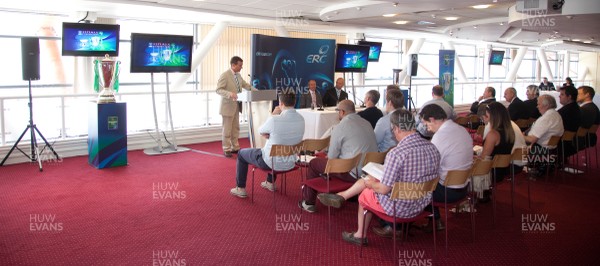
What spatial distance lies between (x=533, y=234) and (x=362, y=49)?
7016 mm

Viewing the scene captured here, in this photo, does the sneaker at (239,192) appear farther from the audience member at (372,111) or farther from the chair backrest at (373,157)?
the audience member at (372,111)

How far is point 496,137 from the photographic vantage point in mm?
5211

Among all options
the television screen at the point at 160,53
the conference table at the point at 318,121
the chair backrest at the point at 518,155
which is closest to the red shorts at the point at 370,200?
the chair backrest at the point at 518,155

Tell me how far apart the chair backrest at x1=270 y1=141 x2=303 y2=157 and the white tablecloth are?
251cm

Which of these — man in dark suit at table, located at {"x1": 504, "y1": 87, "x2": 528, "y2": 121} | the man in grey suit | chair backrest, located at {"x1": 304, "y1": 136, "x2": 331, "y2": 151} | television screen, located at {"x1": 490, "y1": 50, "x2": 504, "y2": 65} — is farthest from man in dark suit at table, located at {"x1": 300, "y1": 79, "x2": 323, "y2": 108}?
television screen, located at {"x1": 490, "y1": 50, "x2": 504, "y2": 65}

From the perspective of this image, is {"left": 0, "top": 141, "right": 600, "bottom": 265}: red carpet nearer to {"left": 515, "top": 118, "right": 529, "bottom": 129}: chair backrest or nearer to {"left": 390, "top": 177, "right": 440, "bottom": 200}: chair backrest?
{"left": 390, "top": 177, "right": 440, "bottom": 200}: chair backrest

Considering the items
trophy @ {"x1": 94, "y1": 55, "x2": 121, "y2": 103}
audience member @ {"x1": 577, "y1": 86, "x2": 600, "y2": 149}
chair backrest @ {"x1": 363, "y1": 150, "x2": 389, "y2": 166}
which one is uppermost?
trophy @ {"x1": 94, "y1": 55, "x2": 121, "y2": 103}

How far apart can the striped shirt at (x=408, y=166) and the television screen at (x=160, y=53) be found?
5.21 m

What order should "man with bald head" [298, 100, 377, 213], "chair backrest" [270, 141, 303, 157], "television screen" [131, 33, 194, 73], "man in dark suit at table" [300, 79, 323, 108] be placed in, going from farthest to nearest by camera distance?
"man in dark suit at table" [300, 79, 323, 108]
"television screen" [131, 33, 194, 73]
"chair backrest" [270, 141, 303, 157]
"man with bald head" [298, 100, 377, 213]

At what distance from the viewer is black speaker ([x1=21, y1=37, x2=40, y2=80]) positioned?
7074mm

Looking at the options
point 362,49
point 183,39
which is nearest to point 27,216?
point 183,39

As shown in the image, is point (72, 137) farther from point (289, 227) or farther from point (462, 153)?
point (462, 153)

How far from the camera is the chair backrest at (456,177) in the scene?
163 inches

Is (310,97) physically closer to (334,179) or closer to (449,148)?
A: (334,179)
